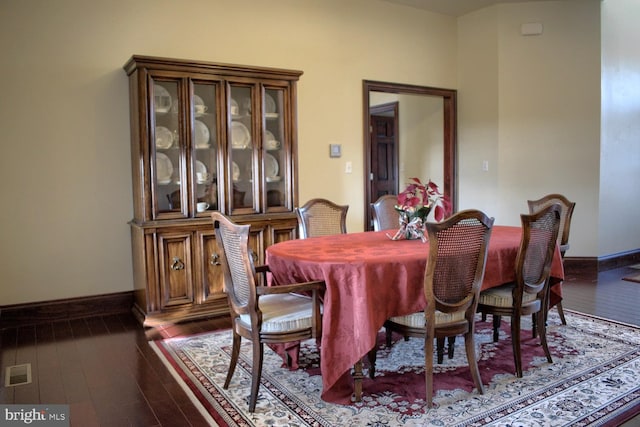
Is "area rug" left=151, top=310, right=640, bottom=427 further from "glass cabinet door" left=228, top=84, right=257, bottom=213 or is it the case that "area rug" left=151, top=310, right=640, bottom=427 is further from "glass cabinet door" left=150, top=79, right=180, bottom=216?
"glass cabinet door" left=228, top=84, right=257, bottom=213

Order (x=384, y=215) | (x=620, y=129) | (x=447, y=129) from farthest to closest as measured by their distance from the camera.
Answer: (x=447, y=129) < (x=620, y=129) < (x=384, y=215)

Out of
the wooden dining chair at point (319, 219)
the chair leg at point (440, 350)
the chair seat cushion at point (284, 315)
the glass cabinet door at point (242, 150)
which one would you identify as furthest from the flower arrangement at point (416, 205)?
the glass cabinet door at point (242, 150)

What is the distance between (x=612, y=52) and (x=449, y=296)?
15.5ft

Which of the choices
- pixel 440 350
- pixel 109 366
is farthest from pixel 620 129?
pixel 109 366

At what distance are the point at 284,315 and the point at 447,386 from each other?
0.98 m

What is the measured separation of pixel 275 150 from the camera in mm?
4492

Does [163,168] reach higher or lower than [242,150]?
lower

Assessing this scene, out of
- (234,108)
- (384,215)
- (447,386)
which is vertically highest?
(234,108)

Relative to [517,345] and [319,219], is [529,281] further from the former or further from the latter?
[319,219]

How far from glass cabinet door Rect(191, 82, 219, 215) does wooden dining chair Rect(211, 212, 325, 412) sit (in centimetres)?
160

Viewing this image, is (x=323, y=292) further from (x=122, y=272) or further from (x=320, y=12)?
(x=320, y=12)

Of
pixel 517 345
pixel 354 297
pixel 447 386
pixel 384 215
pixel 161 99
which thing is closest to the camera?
pixel 354 297

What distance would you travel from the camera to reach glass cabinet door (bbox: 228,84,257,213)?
13.9ft

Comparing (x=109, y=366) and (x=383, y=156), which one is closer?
(x=109, y=366)
